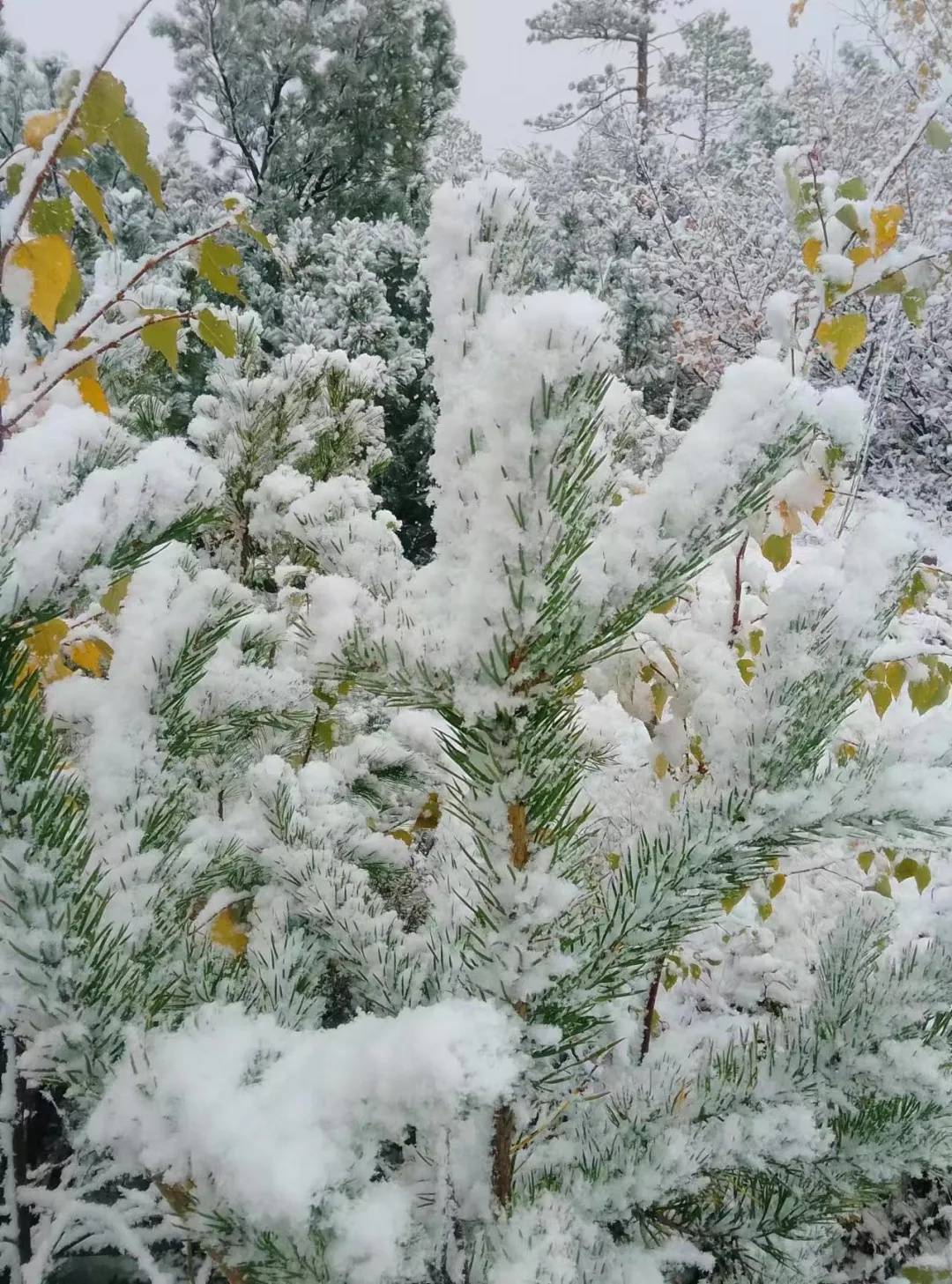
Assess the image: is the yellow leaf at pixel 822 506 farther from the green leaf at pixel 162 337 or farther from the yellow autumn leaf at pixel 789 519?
the green leaf at pixel 162 337

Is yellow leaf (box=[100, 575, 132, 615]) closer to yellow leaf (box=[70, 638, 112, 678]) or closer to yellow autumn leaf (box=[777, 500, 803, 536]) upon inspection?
yellow leaf (box=[70, 638, 112, 678])

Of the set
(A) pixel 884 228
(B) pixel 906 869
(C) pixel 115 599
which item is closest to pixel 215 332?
(C) pixel 115 599

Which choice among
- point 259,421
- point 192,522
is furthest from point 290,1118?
point 259,421

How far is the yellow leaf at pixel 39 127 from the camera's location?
0.83 m

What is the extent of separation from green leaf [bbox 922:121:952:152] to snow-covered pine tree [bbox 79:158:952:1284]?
1.06m

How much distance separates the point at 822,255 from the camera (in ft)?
4.02

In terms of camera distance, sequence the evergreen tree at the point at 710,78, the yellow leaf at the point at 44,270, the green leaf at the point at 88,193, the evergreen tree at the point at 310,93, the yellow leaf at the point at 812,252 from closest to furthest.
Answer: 1. the yellow leaf at the point at 44,270
2. the green leaf at the point at 88,193
3. the yellow leaf at the point at 812,252
4. the evergreen tree at the point at 310,93
5. the evergreen tree at the point at 710,78

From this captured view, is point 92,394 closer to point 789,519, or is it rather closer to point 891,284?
point 789,519

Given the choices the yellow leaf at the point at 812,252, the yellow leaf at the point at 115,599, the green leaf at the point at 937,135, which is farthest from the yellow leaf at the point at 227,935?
the green leaf at the point at 937,135

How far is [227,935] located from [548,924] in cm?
66

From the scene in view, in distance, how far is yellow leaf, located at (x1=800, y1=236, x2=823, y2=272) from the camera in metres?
1.25

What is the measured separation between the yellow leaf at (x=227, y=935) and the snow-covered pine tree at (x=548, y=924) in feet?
0.99

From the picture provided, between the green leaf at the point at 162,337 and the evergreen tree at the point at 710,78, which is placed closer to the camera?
the green leaf at the point at 162,337

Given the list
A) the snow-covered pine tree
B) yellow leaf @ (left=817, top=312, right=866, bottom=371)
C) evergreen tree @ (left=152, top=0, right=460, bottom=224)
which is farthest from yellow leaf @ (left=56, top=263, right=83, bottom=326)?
evergreen tree @ (left=152, top=0, right=460, bottom=224)
